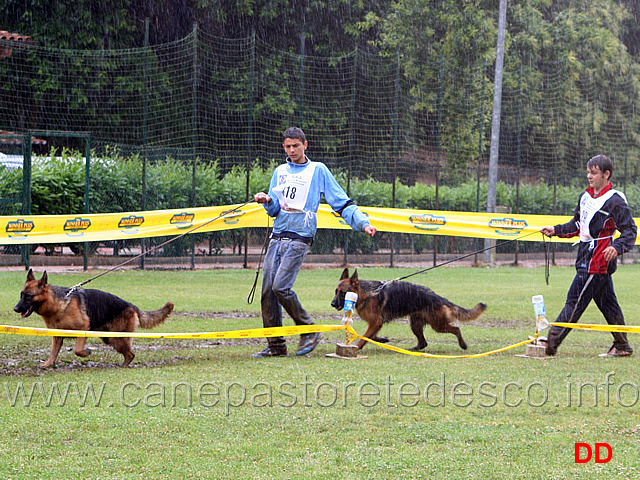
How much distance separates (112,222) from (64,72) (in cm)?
1073

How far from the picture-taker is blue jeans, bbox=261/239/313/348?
7859 millimetres

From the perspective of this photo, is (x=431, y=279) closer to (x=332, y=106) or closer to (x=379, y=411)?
(x=332, y=106)

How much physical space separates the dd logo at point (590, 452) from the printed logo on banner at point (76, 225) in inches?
379

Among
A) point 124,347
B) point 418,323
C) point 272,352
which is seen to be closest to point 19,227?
point 124,347

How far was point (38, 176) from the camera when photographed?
671 inches

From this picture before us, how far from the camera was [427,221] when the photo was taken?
54.0 feet

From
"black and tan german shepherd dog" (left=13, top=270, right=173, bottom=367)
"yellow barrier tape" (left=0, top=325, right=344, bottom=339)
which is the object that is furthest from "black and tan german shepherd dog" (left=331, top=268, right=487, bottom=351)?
"black and tan german shepherd dog" (left=13, top=270, right=173, bottom=367)

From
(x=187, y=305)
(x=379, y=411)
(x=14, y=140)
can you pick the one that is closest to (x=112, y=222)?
(x=187, y=305)

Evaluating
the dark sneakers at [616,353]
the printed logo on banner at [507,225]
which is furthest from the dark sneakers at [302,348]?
the printed logo on banner at [507,225]

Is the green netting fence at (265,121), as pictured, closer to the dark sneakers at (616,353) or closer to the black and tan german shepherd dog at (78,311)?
the black and tan german shepherd dog at (78,311)

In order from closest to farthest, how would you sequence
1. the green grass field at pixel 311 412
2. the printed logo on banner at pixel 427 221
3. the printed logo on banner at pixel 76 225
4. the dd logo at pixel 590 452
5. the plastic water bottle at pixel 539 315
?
the green grass field at pixel 311 412, the dd logo at pixel 590 452, the plastic water bottle at pixel 539 315, the printed logo on banner at pixel 76 225, the printed logo on banner at pixel 427 221

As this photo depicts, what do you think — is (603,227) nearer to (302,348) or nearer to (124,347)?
(302,348)

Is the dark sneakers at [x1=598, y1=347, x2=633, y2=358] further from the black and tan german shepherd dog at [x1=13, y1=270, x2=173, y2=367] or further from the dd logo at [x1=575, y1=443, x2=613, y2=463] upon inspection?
the black and tan german shepherd dog at [x1=13, y1=270, x2=173, y2=367]

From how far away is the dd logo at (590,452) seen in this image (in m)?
4.60
